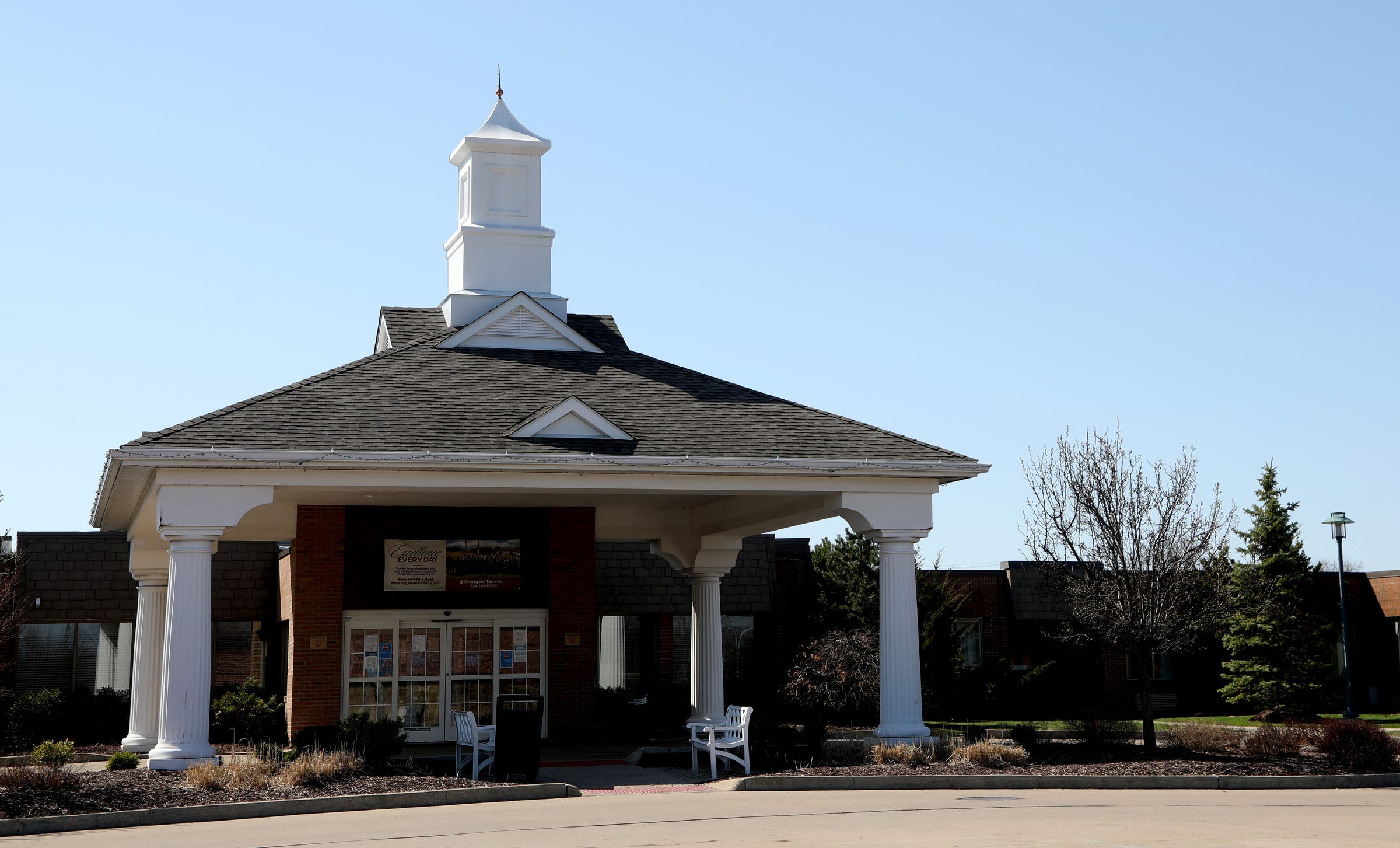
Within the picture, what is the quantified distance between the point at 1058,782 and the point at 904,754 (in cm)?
198

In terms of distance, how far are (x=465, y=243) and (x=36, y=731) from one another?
1185 cm

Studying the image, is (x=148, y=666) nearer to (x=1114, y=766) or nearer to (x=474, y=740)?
(x=474, y=740)

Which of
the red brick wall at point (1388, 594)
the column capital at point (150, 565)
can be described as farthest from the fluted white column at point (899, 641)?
the red brick wall at point (1388, 594)

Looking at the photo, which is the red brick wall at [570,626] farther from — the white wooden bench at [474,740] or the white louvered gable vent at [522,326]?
the white wooden bench at [474,740]

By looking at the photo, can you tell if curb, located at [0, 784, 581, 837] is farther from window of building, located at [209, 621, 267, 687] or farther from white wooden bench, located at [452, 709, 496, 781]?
window of building, located at [209, 621, 267, 687]

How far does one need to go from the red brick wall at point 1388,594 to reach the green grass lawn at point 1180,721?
2.72 metres

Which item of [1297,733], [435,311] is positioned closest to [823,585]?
[435,311]

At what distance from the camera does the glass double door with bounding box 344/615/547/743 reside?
22.2 meters

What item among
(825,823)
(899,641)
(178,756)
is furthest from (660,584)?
(825,823)

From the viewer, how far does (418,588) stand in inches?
883

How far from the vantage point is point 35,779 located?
47.5 feet

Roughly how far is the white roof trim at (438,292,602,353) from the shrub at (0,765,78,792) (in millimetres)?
10460

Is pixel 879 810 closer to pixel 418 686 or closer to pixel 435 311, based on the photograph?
pixel 418 686

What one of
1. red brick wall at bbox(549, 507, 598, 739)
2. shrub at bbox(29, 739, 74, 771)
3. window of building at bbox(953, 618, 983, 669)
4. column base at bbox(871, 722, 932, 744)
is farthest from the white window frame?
shrub at bbox(29, 739, 74, 771)
